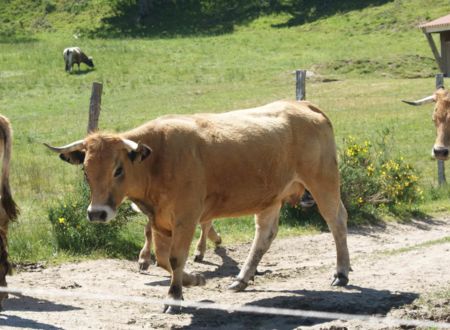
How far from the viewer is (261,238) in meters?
10.3

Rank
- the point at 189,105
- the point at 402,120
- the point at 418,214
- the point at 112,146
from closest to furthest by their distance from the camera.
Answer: the point at 112,146 < the point at 418,214 < the point at 402,120 < the point at 189,105

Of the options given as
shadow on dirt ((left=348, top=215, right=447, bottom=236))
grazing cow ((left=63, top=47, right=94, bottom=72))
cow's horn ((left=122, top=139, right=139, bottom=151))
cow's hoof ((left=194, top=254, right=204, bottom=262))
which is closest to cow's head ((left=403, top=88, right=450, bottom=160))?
shadow on dirt ((left=348, top=215, right=447, bottom=236))

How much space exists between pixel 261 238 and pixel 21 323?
3052 millimetres

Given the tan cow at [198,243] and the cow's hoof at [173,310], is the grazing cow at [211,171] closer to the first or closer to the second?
the cow's hoof at [173,310]

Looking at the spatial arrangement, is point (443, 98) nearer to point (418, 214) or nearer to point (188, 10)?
point (418, 214)

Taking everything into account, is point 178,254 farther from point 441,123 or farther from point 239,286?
point 441,123

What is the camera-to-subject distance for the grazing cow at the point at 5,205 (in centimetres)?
868

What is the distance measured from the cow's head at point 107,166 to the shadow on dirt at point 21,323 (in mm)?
1011

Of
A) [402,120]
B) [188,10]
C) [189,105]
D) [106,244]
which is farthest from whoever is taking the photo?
[188,10]

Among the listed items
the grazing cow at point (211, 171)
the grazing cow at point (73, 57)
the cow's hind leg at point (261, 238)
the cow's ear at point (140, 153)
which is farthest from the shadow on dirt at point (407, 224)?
the grazing cow at point (73, 57)

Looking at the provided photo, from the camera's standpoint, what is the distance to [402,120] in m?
24.6

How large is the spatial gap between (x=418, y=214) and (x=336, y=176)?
16.2 ft

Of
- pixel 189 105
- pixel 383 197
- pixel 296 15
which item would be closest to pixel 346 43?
pixel 296 15

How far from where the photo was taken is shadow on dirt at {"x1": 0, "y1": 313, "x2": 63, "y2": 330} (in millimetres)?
8117
